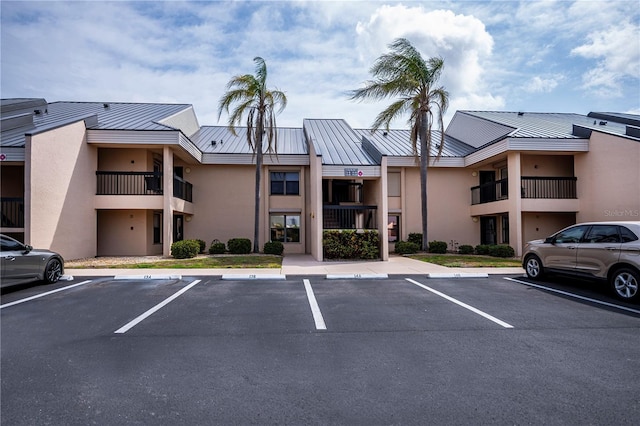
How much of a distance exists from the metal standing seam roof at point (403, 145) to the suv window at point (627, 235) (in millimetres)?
11733

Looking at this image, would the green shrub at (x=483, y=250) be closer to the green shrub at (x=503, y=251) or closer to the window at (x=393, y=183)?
the green shrub at (x=503, y=251)

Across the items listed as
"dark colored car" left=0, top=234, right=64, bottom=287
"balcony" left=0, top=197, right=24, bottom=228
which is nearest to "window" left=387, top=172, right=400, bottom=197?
"dark colored car" left=0, top=234, right=64, bottom=287

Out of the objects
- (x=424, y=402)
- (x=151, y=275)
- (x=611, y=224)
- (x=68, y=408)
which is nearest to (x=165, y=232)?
(x=151, y=275)

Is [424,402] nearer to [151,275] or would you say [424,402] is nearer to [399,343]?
[399,343]

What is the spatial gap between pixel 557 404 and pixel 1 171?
2112cm

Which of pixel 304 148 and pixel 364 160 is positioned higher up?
pixel 304 148

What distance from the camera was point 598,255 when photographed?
8172 mm

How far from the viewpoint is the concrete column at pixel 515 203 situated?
1662cm

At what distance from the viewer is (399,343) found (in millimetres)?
4945

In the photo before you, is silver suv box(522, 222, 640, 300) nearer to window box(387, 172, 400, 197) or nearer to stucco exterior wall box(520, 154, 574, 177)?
stucco exterior wall box(520, 154, 574, 177)

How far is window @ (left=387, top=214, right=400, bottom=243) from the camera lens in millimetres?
20172

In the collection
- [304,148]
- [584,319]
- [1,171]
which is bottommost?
[584,319]

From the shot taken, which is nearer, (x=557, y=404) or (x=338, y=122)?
(x=557, y=404)

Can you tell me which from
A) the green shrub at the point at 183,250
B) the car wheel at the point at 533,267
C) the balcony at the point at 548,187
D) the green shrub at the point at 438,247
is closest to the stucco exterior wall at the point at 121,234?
the green shrub at the point at 183,250
